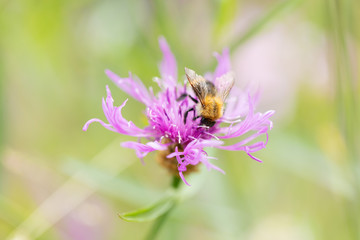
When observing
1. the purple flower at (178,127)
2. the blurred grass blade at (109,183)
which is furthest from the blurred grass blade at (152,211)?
the blurred grass blade at (109,183)

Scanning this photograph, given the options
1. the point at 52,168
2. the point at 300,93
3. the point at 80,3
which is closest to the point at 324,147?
the point at 300,93

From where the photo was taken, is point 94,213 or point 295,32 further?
point 295,32

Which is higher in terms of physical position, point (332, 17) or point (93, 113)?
point (93, 113)

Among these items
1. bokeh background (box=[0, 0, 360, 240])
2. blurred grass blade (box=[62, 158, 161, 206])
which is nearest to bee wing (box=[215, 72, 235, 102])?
bokeh background (box=[0, 0, 360, 240])

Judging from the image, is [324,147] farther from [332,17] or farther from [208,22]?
[208,22]

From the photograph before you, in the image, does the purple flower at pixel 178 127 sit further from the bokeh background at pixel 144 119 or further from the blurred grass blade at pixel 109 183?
the blurred grass blade at pixel 109 183

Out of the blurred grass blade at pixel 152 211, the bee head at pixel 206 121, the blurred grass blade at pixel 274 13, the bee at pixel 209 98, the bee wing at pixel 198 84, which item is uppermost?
the blurred grass blade at pixel 274 13

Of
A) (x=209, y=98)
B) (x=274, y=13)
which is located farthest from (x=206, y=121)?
(x=274, y=13)
